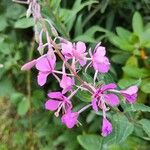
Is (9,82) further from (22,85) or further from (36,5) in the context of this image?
(36,5)

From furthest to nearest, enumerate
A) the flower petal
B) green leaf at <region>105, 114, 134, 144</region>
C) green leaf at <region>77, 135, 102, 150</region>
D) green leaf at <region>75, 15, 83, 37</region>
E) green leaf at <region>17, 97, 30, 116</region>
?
green leaf at <region>17, 97, 30, 116</region>
green leaf at <region>75, 15, 83, 37</region>
green leaf at <region>77, 135, 102, 150</region>
green leaf at <region>105, 114, 134, 144</region>
the flower petal

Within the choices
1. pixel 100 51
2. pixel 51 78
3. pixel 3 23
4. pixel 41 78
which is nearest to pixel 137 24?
pixel 51 78

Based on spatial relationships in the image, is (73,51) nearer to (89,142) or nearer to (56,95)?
(56,95)

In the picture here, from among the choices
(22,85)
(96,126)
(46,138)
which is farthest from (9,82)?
(96,126)

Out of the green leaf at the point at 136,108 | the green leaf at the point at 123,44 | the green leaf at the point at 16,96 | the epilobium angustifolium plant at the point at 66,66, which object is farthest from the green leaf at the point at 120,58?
the epilobium angustifolium plant at the point at 66,66

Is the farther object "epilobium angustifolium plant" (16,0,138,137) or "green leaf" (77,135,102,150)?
"green leaf" (77,135,102,150)

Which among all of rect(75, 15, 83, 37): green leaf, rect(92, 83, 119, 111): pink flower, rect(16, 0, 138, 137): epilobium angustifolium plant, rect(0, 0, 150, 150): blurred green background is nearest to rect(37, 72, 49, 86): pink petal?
rect(16, 0, 138, 137): epilobium angustifolium plant

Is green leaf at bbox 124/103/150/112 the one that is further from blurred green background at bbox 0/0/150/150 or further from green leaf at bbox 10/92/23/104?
green leaf at bbox 10/92/23/104
